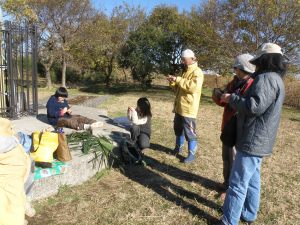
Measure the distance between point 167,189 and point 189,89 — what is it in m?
1.58

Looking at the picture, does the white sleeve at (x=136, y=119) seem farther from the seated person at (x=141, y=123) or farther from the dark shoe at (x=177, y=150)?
the dark shoe at (x=177, y=150)

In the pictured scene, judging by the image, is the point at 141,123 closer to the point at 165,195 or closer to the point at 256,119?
the point at 165,195

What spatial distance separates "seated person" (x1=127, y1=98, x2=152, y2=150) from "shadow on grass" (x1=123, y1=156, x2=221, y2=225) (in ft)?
1.36

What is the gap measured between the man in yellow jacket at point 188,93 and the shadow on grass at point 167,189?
67 cm

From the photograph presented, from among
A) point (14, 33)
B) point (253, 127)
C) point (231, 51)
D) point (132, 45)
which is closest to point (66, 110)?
point (14, 33)

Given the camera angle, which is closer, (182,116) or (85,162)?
(85,162)

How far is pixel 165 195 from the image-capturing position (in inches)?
170

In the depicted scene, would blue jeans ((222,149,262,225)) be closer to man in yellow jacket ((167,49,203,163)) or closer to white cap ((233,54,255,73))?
white cap ((233,54,255,73))

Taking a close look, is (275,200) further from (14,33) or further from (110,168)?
(14,33)

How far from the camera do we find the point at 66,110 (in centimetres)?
Answer: 624

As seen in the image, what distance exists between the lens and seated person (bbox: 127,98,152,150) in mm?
5539

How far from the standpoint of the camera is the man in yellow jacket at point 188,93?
516cm

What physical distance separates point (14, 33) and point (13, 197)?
4.10 m

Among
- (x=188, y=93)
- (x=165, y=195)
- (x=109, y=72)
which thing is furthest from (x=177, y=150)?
(x=109, y=72)
